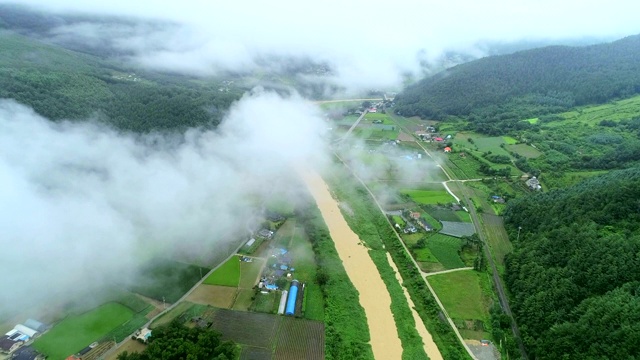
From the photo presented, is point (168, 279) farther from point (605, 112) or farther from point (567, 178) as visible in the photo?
point (605, 112)

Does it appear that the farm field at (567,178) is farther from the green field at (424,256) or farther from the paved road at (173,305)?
the paved road at (173,305)

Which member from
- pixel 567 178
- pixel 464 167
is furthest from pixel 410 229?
pixel 567 178

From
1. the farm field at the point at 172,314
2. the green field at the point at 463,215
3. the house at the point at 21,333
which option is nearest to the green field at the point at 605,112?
the green field at the point at 463,215

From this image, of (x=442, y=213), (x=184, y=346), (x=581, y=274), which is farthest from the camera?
(x=442, y=213)

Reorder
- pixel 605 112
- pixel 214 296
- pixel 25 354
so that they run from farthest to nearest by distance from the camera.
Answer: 1. pixel 605 112
2. pixel 214 296
3. pixel 25 354

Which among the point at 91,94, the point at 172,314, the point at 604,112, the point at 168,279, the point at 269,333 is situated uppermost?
the point at 91,94
